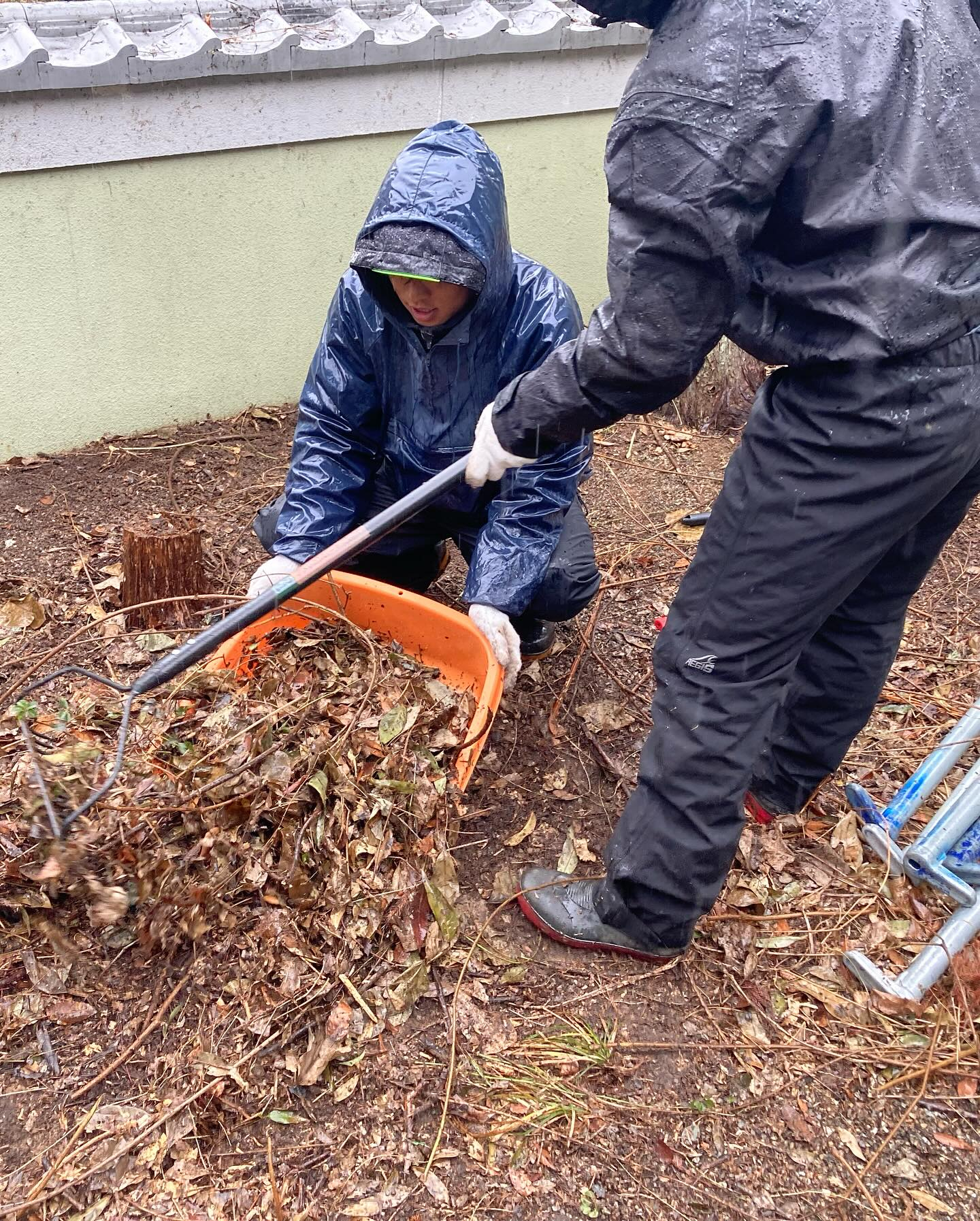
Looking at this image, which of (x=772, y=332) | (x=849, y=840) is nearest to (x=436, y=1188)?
(x=849, y=840)

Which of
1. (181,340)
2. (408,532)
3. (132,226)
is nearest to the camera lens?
(408,532)

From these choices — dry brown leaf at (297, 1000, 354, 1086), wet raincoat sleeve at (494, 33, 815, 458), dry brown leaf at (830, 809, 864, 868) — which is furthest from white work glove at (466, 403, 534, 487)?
dry brown leaf at (830, 809, 864, 868)

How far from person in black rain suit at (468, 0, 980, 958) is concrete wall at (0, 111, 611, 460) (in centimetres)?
275

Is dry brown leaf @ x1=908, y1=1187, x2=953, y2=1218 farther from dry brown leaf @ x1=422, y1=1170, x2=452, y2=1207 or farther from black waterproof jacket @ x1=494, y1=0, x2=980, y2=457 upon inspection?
black waterproof jacket @ x1=494, y1=0, x2=980, y2=457

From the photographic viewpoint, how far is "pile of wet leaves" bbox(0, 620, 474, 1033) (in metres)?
2.12

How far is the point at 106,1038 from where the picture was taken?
81.0 inches

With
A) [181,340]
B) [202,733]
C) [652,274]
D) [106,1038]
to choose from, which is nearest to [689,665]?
[652,274]

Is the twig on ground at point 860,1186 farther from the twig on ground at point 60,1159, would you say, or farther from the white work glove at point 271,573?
the white work glove at point 271,573

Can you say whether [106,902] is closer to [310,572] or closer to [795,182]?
[310,572]

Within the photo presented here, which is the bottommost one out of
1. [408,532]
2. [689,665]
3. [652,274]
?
[408,532]

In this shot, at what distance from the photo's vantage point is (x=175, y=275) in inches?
169

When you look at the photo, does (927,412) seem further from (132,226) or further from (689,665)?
(132,226)

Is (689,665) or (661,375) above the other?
(661,375)

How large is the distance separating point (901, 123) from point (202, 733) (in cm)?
204
